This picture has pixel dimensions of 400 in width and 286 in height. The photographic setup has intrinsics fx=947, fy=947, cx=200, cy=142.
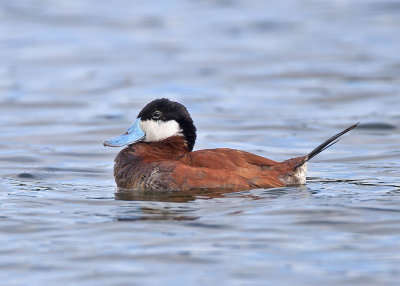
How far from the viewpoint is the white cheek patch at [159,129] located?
8.22 meters

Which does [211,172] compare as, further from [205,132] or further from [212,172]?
[205,132]

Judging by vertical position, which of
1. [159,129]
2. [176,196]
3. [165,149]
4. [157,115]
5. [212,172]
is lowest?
[176,196]

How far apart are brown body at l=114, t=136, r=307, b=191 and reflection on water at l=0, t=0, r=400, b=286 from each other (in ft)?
0.53

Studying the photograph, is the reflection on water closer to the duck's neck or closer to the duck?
the duck

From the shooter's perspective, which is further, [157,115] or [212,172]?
[157,115]

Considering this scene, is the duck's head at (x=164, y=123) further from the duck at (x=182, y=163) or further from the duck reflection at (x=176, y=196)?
the duck reflection at (x=176, y=196)

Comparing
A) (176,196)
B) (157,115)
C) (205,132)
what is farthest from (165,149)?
(205,132)

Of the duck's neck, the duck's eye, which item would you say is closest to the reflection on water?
the duck's neck

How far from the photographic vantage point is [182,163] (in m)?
7.62

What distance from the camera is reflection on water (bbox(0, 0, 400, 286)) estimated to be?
5715 millimetres

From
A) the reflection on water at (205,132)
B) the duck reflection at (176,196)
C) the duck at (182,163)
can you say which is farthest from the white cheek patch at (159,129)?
the duck reflection at (176,196)

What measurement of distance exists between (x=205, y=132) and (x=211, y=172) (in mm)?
4379

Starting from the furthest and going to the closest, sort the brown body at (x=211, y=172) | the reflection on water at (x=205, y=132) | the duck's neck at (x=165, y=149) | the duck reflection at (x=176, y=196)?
the duck's neck at (x=165, y=149)
the brown body at (x=211, y=172)
the duck reflection at (x=176, y=196)
the reflection on water at (x=205, y=132)

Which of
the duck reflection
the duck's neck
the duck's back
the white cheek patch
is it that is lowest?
the duck reflection
